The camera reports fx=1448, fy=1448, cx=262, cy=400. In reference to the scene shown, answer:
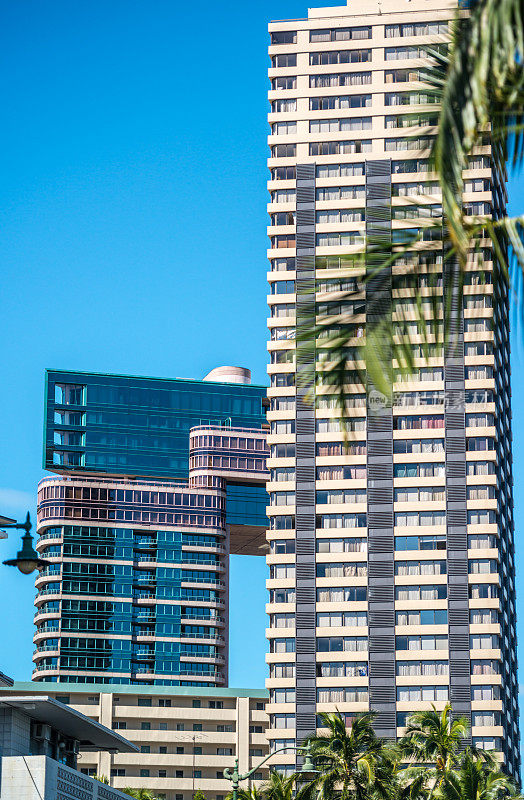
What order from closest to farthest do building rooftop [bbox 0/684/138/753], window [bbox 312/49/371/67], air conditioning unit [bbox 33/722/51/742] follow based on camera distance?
building rooftop [bbox 0/684/138/753]
air conditioning unit [bbox 33/722/51/742]
window [bbox 312/49/371/67]

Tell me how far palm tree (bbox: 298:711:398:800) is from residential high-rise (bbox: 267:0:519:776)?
140 ft

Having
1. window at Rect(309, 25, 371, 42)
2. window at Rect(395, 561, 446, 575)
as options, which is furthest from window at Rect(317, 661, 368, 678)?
window at Rect(309, 25, 371, 42)

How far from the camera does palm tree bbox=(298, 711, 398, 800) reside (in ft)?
288

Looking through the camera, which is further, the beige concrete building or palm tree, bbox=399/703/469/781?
the beige concrete building

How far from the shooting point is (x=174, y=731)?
18500cm

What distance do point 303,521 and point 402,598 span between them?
12556 mm

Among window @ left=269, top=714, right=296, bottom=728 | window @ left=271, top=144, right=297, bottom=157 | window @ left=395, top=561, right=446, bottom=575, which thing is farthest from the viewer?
window @ left=271, top=144, right=297, bottom=157

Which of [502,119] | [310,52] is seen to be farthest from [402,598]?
[502,119]

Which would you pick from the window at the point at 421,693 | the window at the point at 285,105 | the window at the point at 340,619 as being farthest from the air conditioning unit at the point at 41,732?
the window at the point at 285,105

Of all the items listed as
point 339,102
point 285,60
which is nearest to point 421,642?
point 339,102

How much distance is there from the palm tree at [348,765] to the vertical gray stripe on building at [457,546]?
4162 centimetres

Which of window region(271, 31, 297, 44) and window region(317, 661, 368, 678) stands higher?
window region(271, 31, 297, 44)

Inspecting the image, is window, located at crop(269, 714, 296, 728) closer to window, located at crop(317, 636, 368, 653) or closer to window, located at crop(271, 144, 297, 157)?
window, located at crop(317, 636, 368, 653)

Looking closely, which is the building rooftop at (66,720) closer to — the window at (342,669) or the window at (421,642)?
the window at (342,669)
